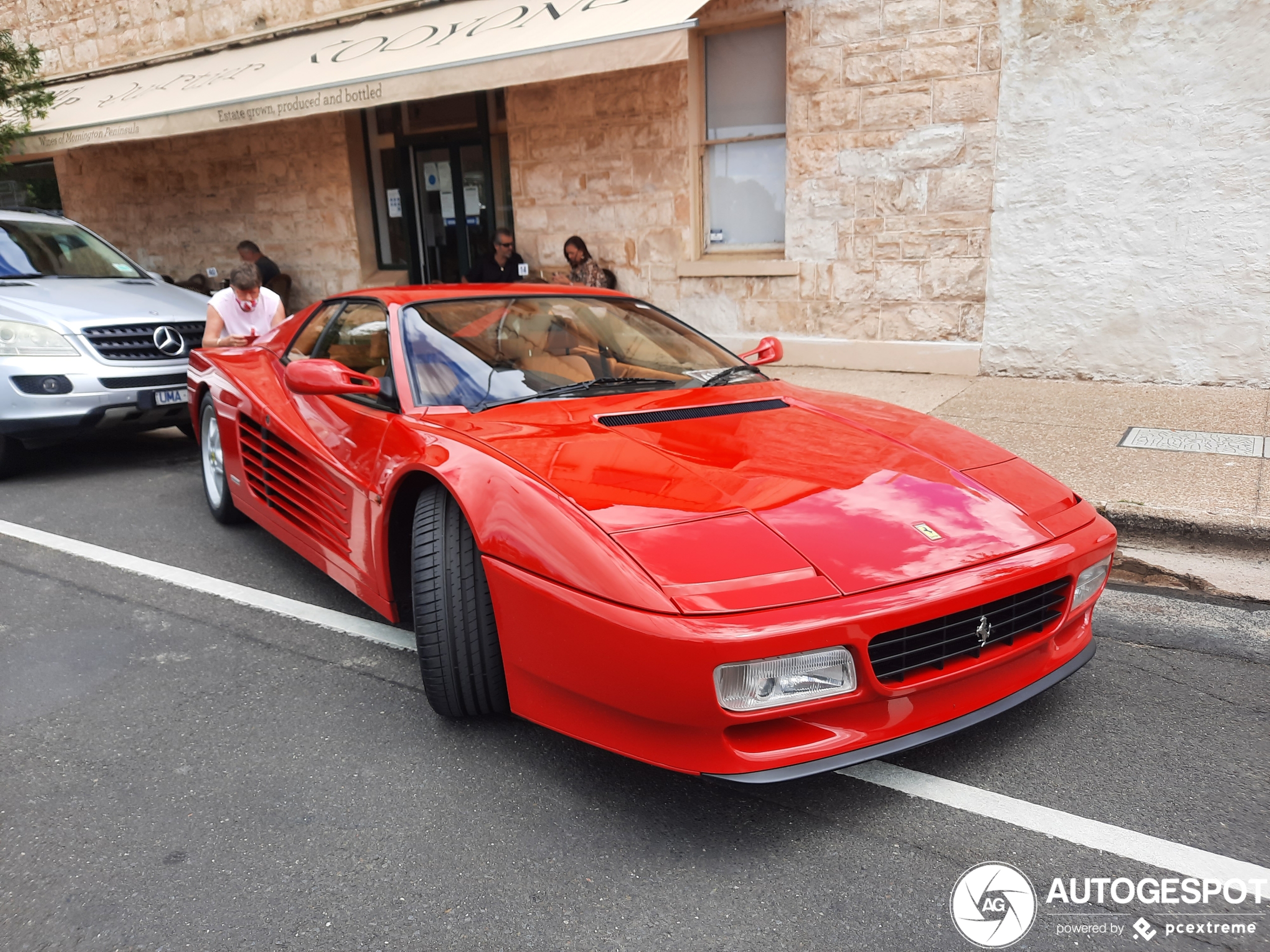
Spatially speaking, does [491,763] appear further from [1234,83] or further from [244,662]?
[1234,83]

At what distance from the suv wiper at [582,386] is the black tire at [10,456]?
4514mm

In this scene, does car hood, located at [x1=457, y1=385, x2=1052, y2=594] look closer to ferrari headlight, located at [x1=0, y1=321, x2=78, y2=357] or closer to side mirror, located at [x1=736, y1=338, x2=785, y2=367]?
side mirror, located at [x1=736, y1=338, x2=785, y2=367]

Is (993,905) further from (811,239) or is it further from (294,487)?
(811,239)

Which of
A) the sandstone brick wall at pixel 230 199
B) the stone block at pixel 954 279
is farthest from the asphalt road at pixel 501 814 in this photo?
the sandstone brick wall at pixel 230 199

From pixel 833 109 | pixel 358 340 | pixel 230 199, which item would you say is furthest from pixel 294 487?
pixel 230 199

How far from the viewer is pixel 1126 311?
23.0 feet

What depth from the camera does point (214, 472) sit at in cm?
480

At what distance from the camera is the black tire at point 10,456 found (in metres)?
5.86

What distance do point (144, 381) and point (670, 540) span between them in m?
5.14

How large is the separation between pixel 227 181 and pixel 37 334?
8.17m

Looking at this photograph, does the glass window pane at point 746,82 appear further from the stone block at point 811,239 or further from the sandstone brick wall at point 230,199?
the sandstone brick wall at point 230,199

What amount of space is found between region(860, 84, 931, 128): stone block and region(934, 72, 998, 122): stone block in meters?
0.09

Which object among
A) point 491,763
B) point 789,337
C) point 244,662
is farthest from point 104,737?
point 789,337
